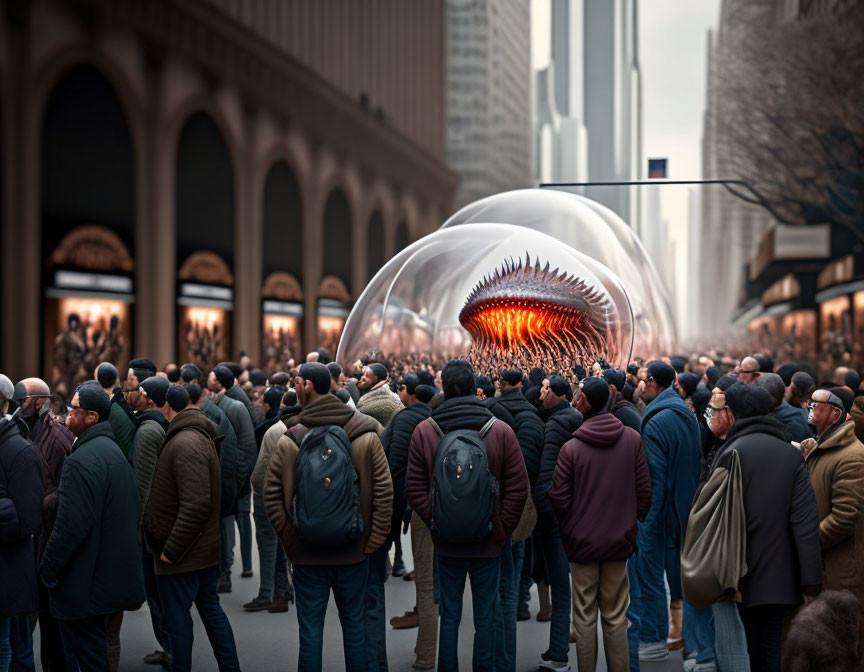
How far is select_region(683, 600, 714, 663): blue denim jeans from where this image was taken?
5848 millimetres

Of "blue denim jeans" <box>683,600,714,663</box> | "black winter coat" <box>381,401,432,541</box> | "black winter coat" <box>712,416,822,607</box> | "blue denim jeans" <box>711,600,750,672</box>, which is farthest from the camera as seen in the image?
"black winter coat" <box>381,401,432,541</box>

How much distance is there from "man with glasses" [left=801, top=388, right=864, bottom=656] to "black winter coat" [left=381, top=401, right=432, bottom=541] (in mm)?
2449

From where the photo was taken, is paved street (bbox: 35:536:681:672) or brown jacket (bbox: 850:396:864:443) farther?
paved street (bbox: 35:536:681:672)

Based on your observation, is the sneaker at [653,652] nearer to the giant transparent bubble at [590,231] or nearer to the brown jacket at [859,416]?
the brown jacket at [859,416]

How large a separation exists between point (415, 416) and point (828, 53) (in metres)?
25.4

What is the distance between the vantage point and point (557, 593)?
6.20 metres

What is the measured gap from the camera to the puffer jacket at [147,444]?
6.12 m

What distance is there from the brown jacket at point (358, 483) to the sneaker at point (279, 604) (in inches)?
107

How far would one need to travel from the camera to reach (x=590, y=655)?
209 inches

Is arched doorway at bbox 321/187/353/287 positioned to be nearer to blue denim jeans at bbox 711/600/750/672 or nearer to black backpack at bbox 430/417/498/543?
black backpack at bbox 430/417/498/543

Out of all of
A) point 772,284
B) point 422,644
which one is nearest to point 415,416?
point 422,644

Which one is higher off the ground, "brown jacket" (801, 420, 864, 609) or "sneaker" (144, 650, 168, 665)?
"brown jacket" (801, 420, 864, 609)

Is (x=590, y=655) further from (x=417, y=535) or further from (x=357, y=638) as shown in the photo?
(x=417, y=535)

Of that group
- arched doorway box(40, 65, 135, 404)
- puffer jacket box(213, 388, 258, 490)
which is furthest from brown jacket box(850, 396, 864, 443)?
arched doorway box(40, 65, 135, 404)
